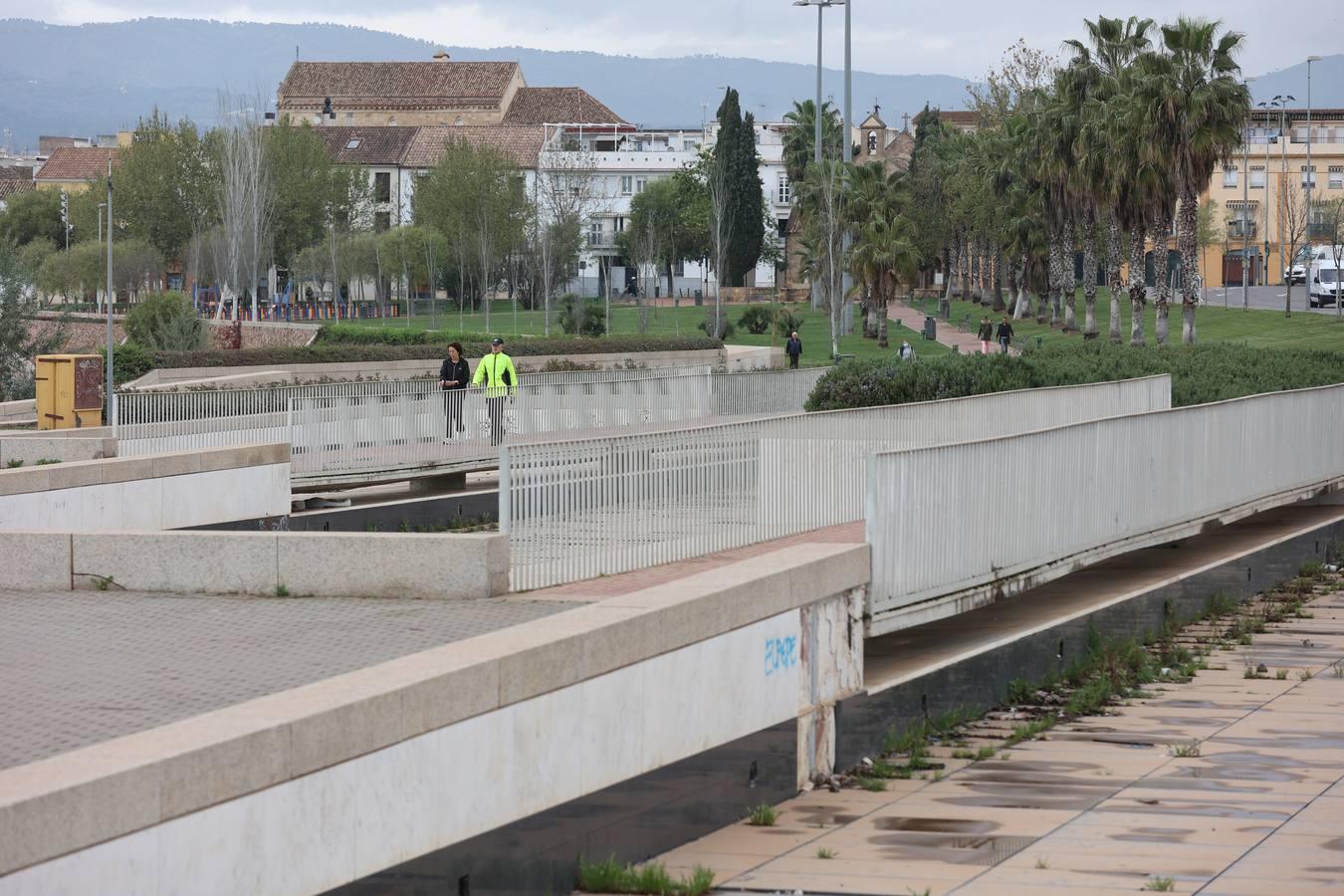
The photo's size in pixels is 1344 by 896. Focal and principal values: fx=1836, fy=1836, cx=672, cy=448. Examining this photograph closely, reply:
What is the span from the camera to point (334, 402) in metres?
24.4

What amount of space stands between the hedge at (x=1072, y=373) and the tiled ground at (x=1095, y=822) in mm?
12460

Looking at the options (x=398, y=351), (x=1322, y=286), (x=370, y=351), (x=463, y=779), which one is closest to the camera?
(x=463, y=779)

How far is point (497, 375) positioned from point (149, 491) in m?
8.31

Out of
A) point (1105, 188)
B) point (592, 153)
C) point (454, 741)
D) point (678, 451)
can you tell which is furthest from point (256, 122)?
point (454, 741)

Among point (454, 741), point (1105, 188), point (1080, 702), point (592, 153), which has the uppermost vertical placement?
point (592, 153)

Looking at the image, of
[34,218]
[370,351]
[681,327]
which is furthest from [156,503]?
[34,218]

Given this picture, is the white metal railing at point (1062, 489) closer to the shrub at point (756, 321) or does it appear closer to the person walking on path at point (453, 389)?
the person walking on path at point (453, 389)

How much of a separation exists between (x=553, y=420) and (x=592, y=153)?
100 metres

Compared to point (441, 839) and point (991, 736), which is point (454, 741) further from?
point (991, 736)

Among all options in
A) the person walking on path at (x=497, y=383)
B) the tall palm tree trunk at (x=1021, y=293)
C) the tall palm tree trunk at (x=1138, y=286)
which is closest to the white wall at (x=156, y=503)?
the person walking on path at (x=497, y=383)

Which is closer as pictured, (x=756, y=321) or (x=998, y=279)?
(x=756, y=321)

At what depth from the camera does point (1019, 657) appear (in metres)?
14.7

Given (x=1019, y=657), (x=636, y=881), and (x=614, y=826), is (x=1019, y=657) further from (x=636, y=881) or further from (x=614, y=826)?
(x=636, y=881)

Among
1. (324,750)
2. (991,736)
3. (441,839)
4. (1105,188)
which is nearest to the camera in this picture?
(324,750)
